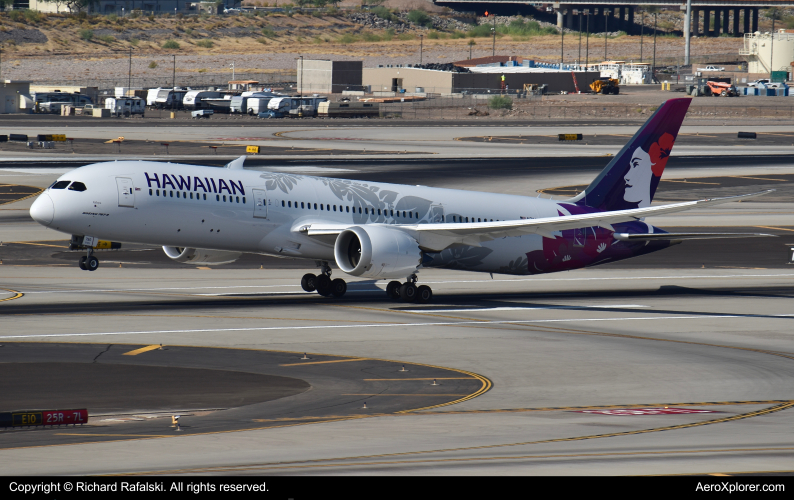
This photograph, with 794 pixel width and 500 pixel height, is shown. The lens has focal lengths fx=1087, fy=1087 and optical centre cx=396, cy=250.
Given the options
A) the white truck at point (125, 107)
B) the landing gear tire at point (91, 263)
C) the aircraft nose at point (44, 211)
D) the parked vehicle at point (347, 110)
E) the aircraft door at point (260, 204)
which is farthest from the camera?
the parked vehicle at point (347, 110)

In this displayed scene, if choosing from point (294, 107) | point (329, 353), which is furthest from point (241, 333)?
point (294, 107)

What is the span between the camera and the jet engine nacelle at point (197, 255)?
4731cm

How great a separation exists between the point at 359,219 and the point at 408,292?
3919 mm

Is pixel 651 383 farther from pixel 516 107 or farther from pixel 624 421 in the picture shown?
pixel 516 107

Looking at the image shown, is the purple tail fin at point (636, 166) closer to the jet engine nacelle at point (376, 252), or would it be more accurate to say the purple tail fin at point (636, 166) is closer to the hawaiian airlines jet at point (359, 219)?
the hawaiian airlines jet at point (359, 219)

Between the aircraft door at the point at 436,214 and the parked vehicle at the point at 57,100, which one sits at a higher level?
the parked vehicle at the point at 57,100

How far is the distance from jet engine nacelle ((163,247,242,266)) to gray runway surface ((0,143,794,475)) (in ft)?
6.12

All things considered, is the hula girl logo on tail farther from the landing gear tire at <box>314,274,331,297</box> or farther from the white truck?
Result: the white truck

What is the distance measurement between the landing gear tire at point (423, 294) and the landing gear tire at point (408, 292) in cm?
19

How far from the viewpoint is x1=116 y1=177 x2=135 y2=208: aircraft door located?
43.2 meters

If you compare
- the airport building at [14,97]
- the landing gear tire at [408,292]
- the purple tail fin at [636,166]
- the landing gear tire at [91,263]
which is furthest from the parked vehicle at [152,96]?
the landing gear tire at [91,263]

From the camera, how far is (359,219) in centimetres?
4841

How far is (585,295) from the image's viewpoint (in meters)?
52.3

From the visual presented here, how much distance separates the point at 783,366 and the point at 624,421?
1146 cm
